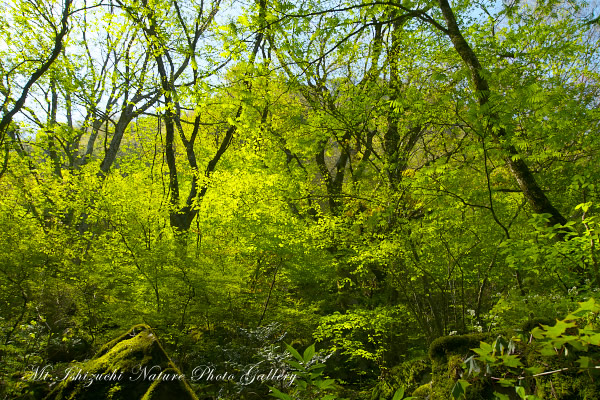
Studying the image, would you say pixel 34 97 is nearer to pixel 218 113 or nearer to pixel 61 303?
pixel 218 113

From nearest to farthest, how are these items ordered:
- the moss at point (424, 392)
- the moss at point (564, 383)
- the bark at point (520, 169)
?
the moss at point (564, 383) < the moss at point (424, 392) < the bark at point (520, 169)

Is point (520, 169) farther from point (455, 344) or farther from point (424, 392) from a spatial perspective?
point (424, 392)

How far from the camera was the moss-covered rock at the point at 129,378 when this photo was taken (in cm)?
316

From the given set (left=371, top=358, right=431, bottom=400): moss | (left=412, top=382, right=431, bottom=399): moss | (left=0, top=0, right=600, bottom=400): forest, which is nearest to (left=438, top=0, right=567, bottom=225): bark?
(left=0, top=0, right=600, bottom=400): forest

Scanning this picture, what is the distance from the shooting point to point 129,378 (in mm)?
3252

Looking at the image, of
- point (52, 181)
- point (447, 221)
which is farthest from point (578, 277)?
point (52, 181)

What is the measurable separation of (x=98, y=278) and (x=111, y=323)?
0.75 m

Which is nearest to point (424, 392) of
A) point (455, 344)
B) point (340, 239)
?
point (455, 344)

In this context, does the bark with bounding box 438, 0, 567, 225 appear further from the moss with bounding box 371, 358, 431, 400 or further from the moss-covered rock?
the moss-covered rock

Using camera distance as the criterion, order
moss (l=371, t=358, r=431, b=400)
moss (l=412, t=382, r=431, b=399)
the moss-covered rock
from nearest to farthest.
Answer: moss (l=412, t=382, r=431, b=399), moss (l=371, t=358, r=431, b=400), the moss-covered rock

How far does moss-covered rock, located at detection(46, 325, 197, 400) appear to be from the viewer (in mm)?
3160

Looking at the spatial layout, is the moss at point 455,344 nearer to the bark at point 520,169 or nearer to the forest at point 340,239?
the forest at point 340,239

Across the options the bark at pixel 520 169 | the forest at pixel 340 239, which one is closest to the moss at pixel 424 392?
the forest at pixel 340 239

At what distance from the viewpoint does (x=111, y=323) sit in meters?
5.87
